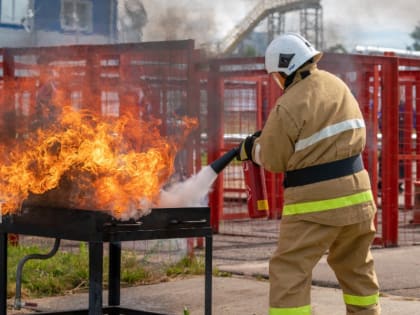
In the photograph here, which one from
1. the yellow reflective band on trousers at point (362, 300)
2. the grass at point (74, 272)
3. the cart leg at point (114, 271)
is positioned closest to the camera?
the yellow reflective band on trousers at point (362, 300)

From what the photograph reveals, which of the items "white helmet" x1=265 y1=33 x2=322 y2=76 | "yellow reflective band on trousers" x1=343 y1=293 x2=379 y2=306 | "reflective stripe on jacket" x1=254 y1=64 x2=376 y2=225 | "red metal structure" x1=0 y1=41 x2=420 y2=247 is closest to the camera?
"reflective stripe on jacket" x1=254 y1=64 x2=376 y2=225

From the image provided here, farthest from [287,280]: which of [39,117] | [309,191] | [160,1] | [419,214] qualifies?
[419,214]

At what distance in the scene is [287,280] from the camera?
4.89 m

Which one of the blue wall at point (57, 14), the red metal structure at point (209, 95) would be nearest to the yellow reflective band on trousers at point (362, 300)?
the red metal structure at point (209, 95)

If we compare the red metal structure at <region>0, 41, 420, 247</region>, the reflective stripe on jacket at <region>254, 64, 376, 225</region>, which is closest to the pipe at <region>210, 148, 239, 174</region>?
the reflective stripe on jacket at <region>254, 64, 376, 225</region>

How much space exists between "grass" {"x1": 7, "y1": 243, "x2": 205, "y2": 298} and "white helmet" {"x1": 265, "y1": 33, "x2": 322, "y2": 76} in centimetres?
304

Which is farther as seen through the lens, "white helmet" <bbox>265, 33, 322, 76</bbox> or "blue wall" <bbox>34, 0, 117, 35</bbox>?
"blue wall" <bbox>34, 0, 117, 35</bbox>

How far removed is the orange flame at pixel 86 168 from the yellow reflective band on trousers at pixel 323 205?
2.61ft

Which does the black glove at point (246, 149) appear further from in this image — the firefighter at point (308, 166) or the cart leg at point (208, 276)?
the cart leg at point (208, 276)

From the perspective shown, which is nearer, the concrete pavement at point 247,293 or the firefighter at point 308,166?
the firefighter at point 308,166

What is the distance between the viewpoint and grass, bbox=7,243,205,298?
7.40m

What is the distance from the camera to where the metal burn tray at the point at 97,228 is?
5.01m

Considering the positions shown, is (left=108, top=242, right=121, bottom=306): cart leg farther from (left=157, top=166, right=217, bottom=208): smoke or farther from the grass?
the grass

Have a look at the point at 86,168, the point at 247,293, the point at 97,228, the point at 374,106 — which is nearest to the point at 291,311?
the point at 97,228
